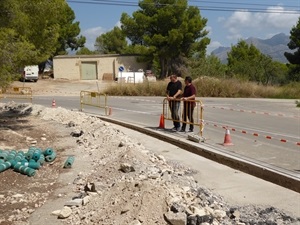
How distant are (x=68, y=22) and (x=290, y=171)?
50.0m

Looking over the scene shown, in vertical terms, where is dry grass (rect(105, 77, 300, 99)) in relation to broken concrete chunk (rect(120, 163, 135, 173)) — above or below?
above

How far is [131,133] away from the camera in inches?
541

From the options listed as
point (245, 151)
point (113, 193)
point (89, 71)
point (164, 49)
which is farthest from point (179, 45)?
point (113, 193)

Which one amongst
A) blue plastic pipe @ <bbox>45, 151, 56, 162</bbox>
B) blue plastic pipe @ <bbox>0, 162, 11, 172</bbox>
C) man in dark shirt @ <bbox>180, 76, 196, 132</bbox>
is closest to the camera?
blue plastic pipe @ <bbox>0, 162, 11, 172</bbox>

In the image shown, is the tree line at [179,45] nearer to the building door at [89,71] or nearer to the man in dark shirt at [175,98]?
the building door at [89,71]

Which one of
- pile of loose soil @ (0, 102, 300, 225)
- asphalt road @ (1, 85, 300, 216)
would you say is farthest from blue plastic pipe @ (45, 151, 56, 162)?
asphalt road @ (1, 85, 300, 216)

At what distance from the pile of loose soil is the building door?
3550cm

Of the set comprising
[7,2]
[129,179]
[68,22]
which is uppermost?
[68,22]

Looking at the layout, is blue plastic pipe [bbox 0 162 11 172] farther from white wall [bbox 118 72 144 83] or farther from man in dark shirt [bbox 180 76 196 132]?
white wall [bbox 118 72 144 83]

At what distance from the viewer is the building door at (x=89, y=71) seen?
156 ft

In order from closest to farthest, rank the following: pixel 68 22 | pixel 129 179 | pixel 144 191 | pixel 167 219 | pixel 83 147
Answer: pixel 167 219
pixel 144 191
pixel 129 179
pixel 83 147
pixel 68 22

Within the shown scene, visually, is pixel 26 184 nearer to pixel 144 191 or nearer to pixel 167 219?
pixel 144 191

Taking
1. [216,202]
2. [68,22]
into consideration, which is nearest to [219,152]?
[216,202]

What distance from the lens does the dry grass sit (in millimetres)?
33375
